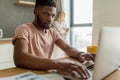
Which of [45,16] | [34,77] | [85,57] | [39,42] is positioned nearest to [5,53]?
[39,42]

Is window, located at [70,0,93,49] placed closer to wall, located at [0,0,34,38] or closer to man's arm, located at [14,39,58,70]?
wall, located at [0,0,34,38]

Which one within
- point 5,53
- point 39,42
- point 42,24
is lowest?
point 5,53

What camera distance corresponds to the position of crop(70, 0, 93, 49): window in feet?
13.2

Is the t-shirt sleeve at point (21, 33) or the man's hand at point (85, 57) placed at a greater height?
the t-shirt sleeve at point (21, 33)

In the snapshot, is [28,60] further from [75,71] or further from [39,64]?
[75,71]

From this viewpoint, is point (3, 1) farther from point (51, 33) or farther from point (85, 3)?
point (51, 33)

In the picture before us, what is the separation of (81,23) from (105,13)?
1328 millimetres

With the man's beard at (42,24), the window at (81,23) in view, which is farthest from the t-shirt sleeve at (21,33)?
the window at (81,23)

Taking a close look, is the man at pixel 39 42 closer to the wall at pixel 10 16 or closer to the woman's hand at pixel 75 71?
the woman's hand at pixel 75 71

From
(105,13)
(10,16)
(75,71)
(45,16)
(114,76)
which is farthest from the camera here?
(10,16)

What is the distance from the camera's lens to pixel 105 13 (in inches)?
113

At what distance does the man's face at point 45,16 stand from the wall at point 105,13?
1447mm

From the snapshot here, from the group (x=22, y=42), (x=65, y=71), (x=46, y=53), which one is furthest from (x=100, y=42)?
(x=46, y=53)

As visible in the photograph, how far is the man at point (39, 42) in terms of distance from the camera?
3.75ft
